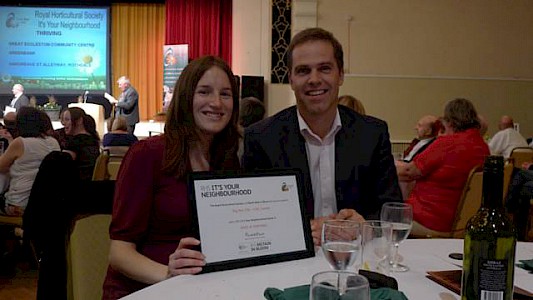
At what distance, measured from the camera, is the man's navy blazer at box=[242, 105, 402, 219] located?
79.5 inches

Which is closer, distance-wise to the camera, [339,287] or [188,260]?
[339,287]

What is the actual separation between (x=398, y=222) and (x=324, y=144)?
0.66 meters

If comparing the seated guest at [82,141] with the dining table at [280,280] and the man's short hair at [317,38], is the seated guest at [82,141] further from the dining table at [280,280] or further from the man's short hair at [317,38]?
the dining table at [280,280]

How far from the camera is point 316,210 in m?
2.04

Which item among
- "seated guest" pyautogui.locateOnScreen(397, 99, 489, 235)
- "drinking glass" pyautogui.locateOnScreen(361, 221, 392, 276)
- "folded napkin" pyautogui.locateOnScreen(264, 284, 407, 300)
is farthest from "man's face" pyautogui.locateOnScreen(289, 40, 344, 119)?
"seated guest" pyautogui.locateOnScreen(397, 99, 489, 235)

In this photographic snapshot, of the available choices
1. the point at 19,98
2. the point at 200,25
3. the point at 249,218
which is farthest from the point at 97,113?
the point at 249,218

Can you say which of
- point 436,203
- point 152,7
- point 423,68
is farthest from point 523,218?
point 152,7

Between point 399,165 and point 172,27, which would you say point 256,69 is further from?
point 399,165

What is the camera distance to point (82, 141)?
4.73m

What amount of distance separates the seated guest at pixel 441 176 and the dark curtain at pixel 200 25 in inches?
306

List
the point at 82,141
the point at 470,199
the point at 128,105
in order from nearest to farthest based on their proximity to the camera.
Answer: the point at 470,199, the point at 82,141, the point at 128,105

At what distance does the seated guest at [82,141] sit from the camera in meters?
4.63

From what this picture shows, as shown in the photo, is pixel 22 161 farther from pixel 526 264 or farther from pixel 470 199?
pixel 526 264

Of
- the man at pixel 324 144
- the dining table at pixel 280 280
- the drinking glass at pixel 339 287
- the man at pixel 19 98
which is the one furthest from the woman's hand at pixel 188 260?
the man at pixel 19 98
